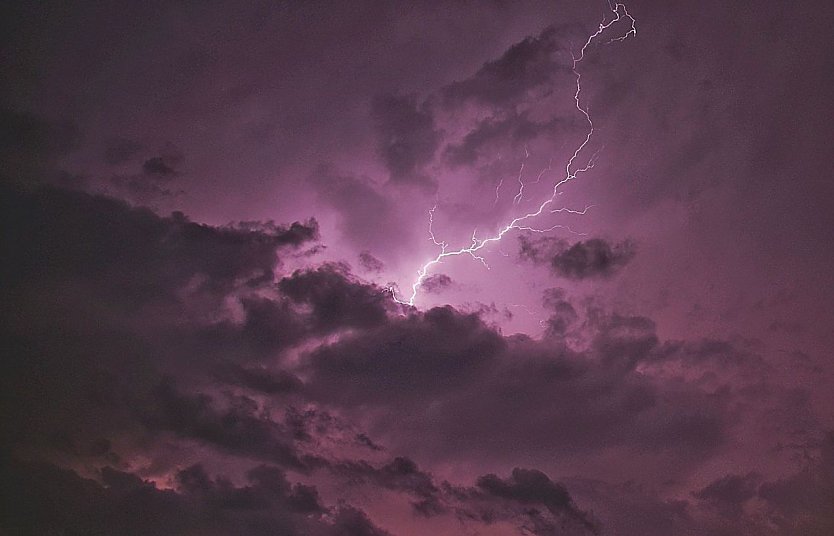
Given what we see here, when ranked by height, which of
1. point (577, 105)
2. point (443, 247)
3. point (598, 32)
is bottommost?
point (443, 247)

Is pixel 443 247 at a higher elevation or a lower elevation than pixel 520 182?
lower

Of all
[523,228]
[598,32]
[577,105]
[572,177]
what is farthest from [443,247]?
[598,32]

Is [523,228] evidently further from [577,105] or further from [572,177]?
[577,105]

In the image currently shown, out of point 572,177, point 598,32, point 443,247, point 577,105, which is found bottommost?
point 443,247

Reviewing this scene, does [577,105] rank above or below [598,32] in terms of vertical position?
below

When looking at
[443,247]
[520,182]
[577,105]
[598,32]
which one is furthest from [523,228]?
[598,32]

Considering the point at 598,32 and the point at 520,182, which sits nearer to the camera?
the point at 598,32

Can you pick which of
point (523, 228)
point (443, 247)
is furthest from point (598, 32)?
point (443, 247)
